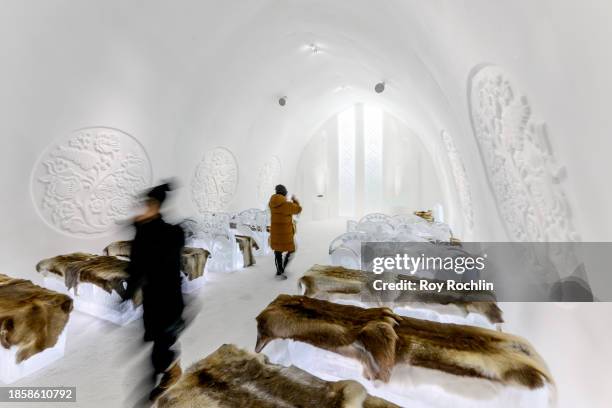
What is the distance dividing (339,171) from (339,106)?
268 centimetres

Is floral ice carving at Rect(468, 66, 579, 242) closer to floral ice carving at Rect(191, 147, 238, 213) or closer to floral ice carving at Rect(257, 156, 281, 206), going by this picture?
floral ice carving at Rect(191, 147, 238, 213)

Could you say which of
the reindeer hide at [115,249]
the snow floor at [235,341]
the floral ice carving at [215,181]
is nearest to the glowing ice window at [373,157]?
the floral ice carving at [215,181]

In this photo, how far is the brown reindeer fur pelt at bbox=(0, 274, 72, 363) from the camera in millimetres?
2055

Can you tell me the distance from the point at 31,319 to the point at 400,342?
9.41 feet

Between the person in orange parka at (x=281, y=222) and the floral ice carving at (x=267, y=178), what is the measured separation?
3.75 metres

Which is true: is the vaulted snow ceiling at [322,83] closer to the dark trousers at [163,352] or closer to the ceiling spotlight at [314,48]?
the ceiling spotlight at [314,48]

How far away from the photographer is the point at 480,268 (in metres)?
2.71

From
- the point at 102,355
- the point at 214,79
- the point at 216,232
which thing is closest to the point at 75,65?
the point at 214,79

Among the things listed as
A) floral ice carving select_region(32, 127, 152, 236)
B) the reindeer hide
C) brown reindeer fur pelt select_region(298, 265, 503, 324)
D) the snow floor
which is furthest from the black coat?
floral ice carving select_region(32, 127, 152, 236)

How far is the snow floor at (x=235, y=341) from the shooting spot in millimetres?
1202

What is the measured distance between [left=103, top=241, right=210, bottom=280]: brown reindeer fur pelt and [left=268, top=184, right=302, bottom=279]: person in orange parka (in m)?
1.12

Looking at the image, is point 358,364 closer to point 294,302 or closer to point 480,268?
point 294,302

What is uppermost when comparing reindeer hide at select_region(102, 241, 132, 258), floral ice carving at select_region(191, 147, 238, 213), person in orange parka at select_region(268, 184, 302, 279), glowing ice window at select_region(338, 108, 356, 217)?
glowing ice window at select_region(338, 108, 356, 217)

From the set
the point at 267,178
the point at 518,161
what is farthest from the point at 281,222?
the point at 267,178
